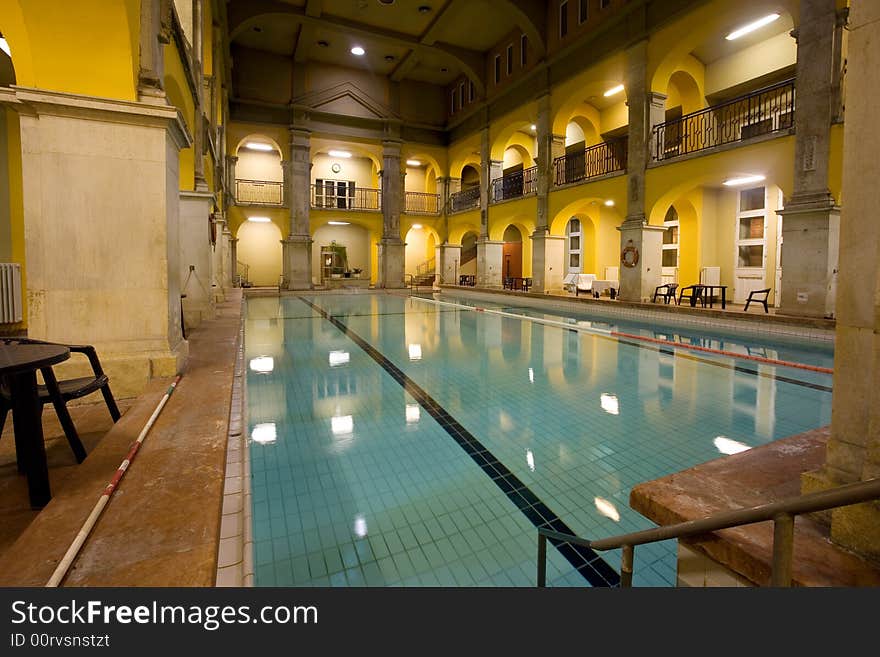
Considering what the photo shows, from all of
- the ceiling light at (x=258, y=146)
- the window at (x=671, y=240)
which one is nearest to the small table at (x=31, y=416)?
the window at (x=671, y=240)

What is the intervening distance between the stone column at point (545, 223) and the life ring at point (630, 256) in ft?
12.7

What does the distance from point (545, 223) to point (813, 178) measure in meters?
8.89

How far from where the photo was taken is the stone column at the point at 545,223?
17.2 metres

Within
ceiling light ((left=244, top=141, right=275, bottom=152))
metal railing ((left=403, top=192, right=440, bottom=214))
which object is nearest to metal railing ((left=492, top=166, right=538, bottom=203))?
metal railing ((left=403, top=192, right=440, bottom=214))

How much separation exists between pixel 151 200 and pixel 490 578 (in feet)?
13.0

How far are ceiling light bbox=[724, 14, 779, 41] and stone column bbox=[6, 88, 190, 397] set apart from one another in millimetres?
15175

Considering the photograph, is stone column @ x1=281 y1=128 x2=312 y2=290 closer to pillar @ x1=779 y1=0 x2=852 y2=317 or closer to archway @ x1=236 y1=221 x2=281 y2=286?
archway @ x1=236 y1=221 x2=281 y2=286

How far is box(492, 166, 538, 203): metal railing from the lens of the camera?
1995 cm

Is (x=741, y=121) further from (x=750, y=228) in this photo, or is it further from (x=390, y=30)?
(x=390, y=30)

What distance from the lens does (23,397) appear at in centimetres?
215

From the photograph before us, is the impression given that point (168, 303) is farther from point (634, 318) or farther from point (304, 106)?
point (304, 106)

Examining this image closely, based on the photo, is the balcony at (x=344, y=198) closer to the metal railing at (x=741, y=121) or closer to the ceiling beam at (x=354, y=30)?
the ceiling beam at (x=354, y=30)

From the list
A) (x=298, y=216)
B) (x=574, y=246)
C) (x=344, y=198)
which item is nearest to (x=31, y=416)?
(x=298, y=216)
